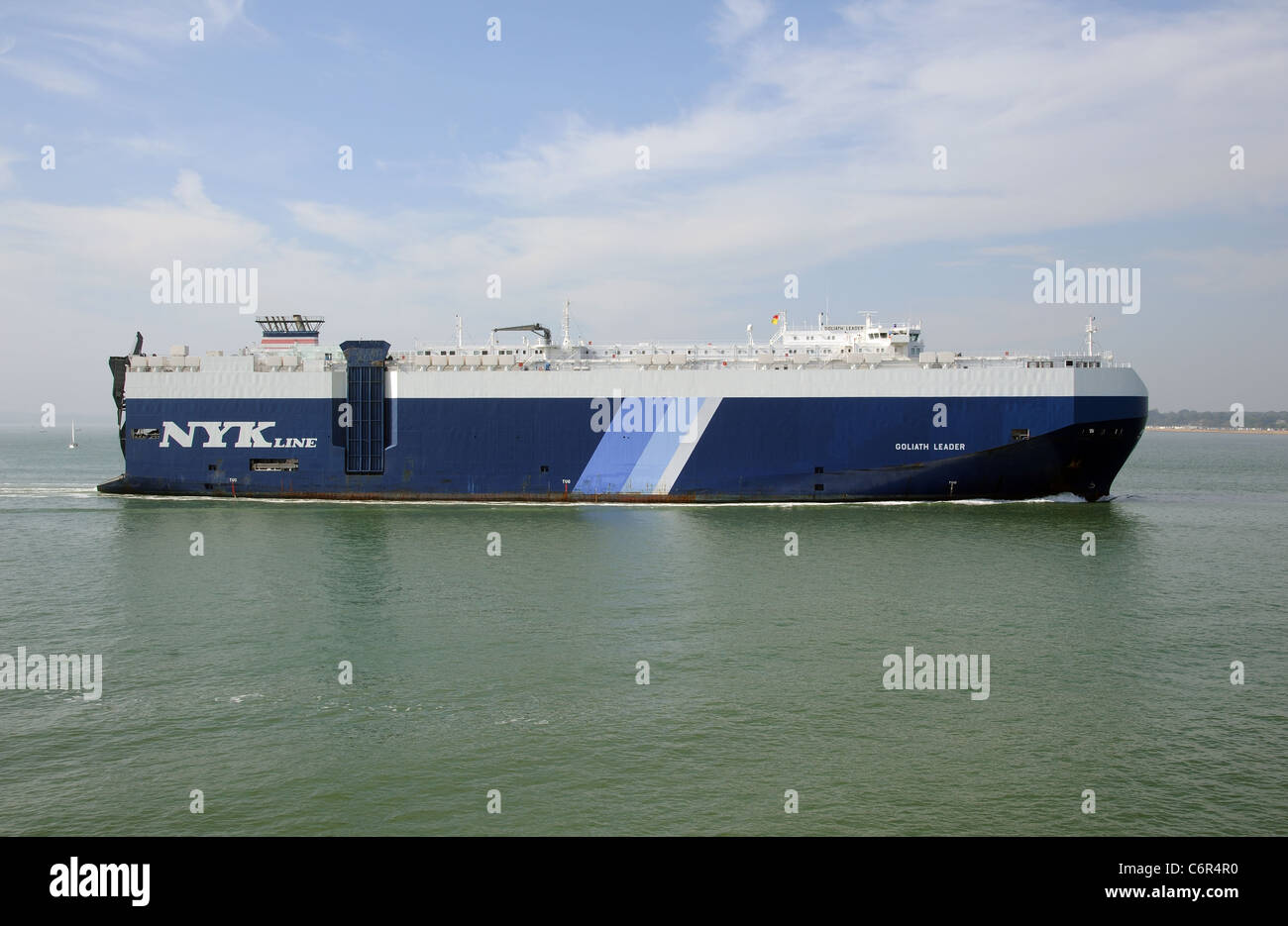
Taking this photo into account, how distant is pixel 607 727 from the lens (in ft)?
35.8

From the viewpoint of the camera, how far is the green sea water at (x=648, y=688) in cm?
894

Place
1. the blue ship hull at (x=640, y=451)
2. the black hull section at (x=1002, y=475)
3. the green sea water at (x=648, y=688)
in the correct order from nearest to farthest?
the green sea water at (x=648, y=688) < the black hull section at (x=1002, y=475) < the blue ship hull at (x=640, y=451)

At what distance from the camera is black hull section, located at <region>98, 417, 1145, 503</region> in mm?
30531

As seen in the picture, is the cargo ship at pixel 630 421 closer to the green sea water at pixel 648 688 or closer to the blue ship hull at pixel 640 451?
the blue ship hull at pixel 640 451

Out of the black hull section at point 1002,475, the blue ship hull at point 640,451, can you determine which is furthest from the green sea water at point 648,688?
the blue ship hull at point 640,451

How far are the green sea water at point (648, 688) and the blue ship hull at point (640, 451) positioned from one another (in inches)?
266

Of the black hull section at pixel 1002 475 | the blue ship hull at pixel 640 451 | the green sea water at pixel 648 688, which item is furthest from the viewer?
the blue ship hull at pixel 640 451

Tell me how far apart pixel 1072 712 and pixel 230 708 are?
38.2ft

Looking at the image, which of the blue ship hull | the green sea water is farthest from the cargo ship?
the green sea water

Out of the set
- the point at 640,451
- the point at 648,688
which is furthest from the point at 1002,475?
the point at 648,688

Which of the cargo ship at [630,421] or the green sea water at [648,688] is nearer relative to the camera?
the green sea water at [648,688]

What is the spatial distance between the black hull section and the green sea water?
6.33 metres

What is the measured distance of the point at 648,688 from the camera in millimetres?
Answer: 12359

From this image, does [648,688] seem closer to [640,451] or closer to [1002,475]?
[640,451]
